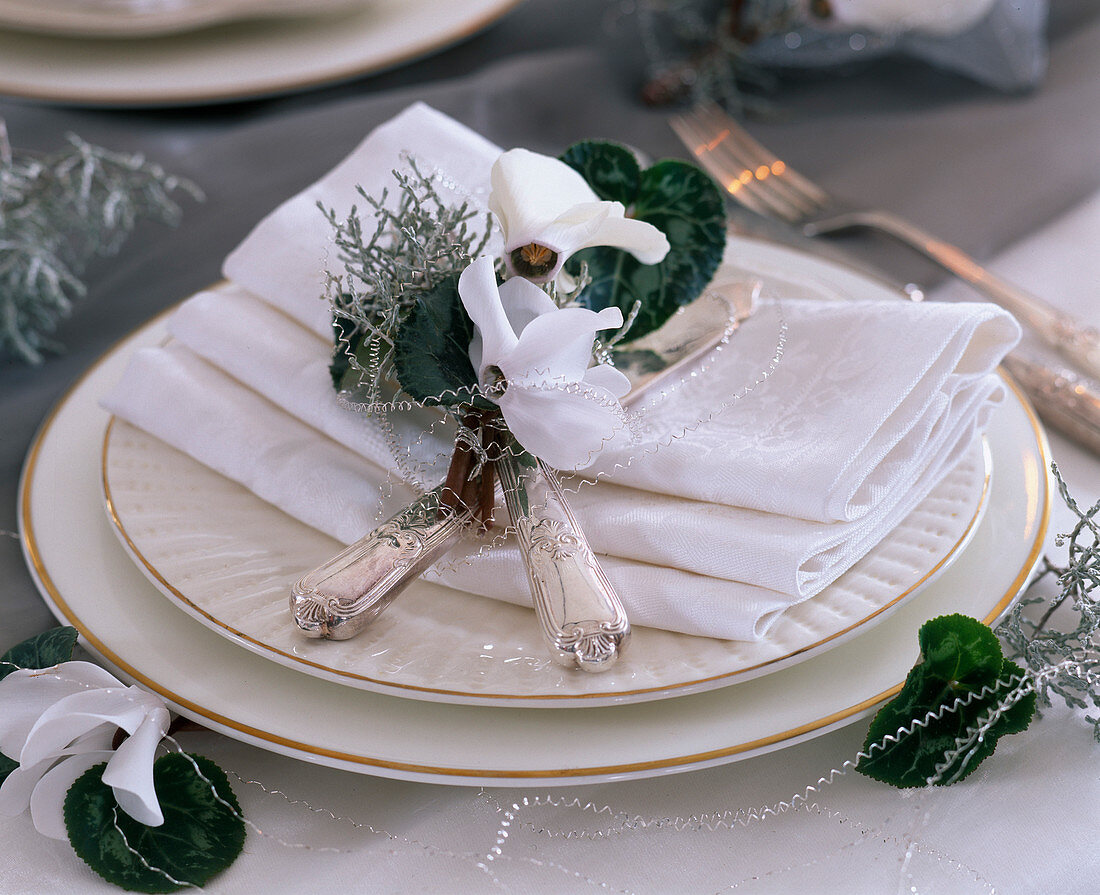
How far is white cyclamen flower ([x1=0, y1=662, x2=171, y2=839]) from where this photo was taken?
1.36 ft

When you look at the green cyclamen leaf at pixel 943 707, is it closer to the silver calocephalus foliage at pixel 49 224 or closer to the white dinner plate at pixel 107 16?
the silver calocephalus foliage at pixel 49 224

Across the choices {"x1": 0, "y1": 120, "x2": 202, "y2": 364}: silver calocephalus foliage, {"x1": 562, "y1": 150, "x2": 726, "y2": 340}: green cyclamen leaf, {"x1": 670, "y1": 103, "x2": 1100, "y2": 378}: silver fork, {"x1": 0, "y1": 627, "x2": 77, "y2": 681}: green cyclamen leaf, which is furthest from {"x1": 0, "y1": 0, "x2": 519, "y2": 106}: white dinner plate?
{"x1": 0, "y1": 627, "x2": 77, "y2": 681}: green cyclamen leaf

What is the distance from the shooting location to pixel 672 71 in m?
A: 1.10

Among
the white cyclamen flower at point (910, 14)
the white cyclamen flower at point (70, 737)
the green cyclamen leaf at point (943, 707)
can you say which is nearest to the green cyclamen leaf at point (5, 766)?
the white cyclamen flower at point (70, 737)

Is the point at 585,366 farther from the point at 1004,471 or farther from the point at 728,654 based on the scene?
the point at 1004,471

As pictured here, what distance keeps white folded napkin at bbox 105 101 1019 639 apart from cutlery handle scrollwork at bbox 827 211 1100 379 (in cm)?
22

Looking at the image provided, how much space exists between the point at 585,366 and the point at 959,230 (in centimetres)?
60

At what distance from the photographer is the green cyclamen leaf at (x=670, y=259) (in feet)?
2.02

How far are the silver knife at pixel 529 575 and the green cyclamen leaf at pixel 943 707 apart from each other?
0.39 ft

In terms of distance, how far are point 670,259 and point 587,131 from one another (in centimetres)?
48

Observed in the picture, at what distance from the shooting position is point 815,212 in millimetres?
935

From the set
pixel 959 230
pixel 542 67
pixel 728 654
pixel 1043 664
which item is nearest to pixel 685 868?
pixel 728 654

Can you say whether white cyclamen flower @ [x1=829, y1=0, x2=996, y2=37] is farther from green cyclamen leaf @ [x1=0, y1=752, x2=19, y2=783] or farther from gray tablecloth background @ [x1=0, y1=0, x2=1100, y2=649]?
green cyclamen leaf @ [x1=0, y1=752, x2=19, y2=783]

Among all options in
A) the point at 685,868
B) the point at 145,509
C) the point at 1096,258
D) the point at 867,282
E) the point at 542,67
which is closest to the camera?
the point at 685,868
